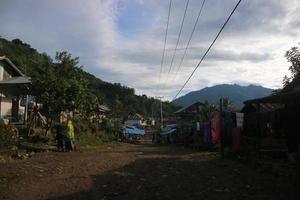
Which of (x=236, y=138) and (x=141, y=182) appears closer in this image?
(x=141, y=182)

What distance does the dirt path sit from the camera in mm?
10266

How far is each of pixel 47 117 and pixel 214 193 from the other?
2037 centimetres

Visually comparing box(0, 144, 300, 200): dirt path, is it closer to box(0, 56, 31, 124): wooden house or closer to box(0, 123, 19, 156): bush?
box(0, 123, 19, 156): bush

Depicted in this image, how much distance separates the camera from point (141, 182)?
12.3m

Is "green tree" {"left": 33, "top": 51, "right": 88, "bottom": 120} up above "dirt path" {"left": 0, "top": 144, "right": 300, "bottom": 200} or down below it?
above

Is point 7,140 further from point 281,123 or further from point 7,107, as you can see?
point 7,107

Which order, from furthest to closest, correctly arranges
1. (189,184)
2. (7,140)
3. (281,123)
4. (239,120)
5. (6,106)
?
(6,106) < (239,120) < (7,140) < (281,123) < (189,184)

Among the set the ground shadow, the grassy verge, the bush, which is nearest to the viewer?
the ground shadow

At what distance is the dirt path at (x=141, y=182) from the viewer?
10266 millimetres

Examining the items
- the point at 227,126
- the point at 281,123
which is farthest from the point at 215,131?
the point at 281,123

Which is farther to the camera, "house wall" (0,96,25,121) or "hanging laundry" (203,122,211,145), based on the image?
"house wall" (0,96,25,121)

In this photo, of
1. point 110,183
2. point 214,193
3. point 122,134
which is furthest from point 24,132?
point 122,134

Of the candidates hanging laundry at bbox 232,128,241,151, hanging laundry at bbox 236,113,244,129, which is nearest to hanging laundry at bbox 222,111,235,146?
hanging laundry at bbox 236,113,244,129

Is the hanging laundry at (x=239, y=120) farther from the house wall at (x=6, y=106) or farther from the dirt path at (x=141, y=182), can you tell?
the house wall at (x=6, y=106)
